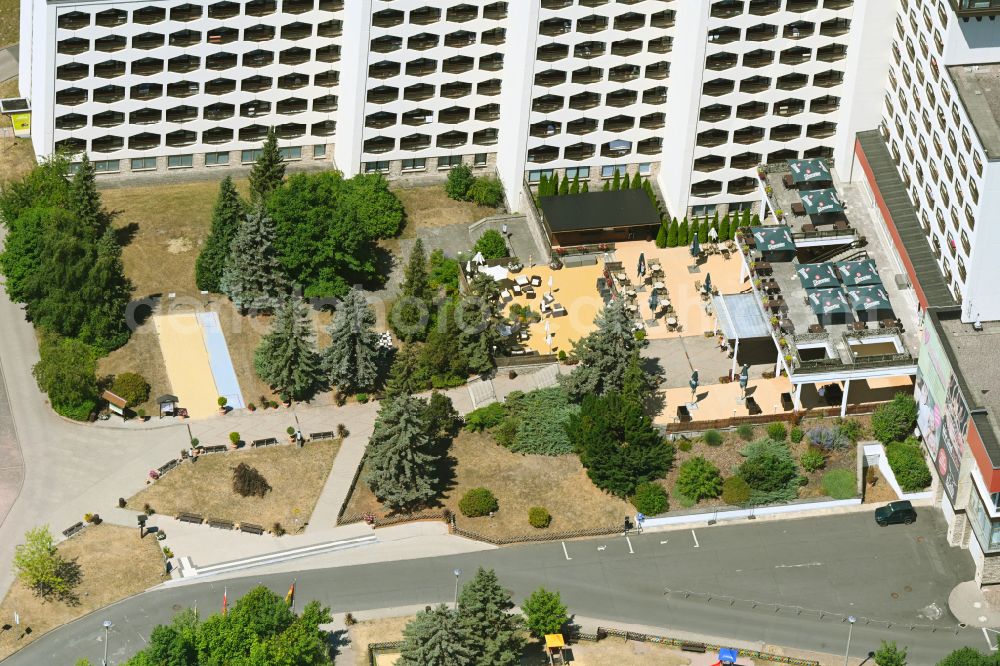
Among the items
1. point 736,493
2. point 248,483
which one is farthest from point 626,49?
point 248,483

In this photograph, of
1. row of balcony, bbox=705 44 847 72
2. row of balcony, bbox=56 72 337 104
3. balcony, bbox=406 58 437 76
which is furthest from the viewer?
row of balcony, bbox=56 72 337 104

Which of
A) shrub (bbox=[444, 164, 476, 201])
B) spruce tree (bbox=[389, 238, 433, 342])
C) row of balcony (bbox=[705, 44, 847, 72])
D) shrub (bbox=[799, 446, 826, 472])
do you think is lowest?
shrub (bbox=[799, 446, 826, 472])

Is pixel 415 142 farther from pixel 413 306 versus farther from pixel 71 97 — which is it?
pixel 71 97

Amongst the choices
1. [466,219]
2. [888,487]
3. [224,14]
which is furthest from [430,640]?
[224,14]

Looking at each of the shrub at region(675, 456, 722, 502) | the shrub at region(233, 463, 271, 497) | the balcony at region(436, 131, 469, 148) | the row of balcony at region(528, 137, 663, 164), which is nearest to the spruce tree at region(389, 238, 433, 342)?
the balcony at region(436, 131, 469, 148)

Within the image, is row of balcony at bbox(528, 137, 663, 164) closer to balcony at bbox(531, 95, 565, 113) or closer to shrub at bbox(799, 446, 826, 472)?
balcony at bbox(531, 95, 565, 113)
